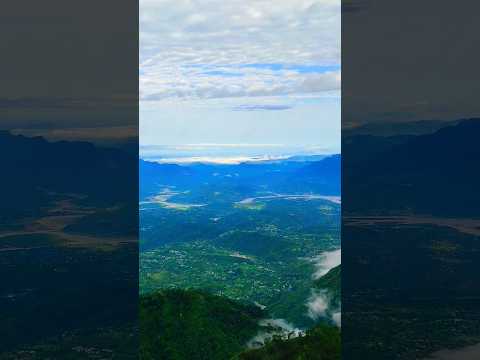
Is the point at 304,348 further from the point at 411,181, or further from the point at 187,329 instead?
the point at 411,181

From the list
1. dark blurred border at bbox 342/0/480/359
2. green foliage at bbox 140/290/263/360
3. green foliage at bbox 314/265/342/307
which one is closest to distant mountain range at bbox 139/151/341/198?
green foliage at bbox 314/265/342/307

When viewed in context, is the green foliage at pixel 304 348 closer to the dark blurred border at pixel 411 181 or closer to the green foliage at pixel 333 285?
the dark blurred border at pixel 411 181

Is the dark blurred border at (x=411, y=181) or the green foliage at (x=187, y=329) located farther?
the green foliage at (x=187, y=329)

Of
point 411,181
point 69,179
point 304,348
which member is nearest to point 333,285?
point 304,348

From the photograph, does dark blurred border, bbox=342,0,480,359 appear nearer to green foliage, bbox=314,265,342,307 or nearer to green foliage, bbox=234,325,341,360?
green foliage, bbox=234,325,341,360

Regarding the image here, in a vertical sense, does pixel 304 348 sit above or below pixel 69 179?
below

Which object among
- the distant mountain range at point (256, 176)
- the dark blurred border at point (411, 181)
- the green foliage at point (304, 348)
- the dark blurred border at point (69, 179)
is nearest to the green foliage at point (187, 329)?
the green foliage at point (304, 348)
